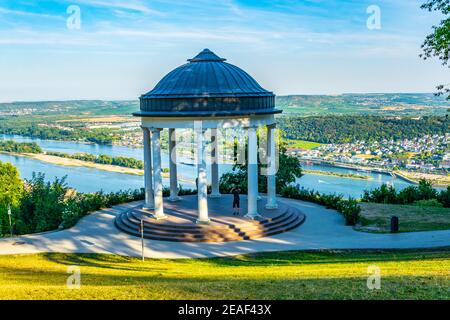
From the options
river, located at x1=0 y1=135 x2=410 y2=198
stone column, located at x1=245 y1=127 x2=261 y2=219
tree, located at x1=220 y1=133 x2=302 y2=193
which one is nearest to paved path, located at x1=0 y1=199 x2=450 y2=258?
stone column, located at x1=245 y1=127 x2=261 y2=219

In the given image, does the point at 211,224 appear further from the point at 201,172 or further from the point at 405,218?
the point at 405,218

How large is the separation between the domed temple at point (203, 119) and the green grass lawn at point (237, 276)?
373 centimetres

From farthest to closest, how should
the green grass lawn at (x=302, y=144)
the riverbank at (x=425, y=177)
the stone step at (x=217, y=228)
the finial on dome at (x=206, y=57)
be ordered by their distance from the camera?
1. the green grass lawn at (x=302, y=144)
2. the riverbank at (x=425, y=177)
3. the finial on dome at (x=206, y=57)
4. the stone step at (x=217, y=228)

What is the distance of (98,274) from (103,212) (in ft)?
39.5

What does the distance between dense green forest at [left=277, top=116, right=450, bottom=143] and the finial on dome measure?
2198 inches

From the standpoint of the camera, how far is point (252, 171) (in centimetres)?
2075

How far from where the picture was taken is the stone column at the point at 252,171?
20.2 metres

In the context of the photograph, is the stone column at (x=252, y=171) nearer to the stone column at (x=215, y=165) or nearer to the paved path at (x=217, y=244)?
the paved path at (x=217, y=244)

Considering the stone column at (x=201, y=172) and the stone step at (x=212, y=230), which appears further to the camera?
the stone step at (x=212, y=230)

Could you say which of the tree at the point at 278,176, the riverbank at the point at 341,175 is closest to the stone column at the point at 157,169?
the tree at the point at 278,176

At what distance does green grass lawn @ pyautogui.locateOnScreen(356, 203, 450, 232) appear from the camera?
808 inches

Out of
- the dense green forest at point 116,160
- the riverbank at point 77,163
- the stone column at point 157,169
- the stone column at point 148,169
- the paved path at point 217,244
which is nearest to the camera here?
the paved path at point 217,244

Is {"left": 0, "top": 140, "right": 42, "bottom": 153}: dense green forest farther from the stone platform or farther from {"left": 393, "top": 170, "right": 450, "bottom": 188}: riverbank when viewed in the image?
the stone platform

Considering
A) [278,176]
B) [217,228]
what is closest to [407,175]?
[278,176]
